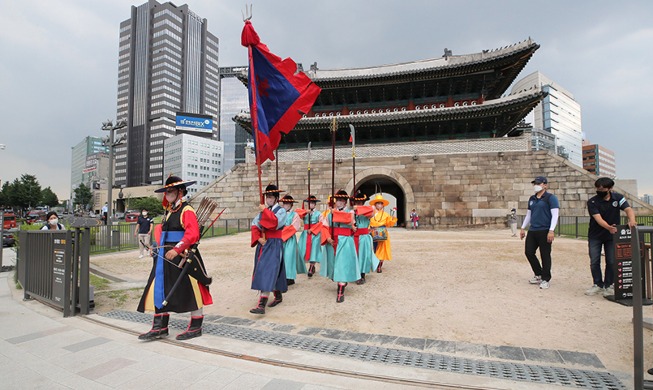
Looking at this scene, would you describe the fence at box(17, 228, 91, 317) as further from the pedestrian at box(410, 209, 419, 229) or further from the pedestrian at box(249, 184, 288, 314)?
the pedestrian at box(410, 209, 419, 229)

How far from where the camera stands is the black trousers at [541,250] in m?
5.53

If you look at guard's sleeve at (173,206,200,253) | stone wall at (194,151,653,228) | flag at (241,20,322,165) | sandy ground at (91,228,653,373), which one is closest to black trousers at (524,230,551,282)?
sandy ground at (91,228,653,373)

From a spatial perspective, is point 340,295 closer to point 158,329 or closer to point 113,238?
point 158,329

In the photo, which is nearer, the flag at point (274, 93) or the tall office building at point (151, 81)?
the flag at point (274, 93)

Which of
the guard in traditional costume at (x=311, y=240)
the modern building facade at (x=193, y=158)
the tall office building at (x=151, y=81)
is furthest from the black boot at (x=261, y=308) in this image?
the tall office building at (x=151, y=81)

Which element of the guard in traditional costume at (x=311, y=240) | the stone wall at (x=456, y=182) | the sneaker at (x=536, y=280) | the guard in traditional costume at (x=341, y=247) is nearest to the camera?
the guard in traditional costume at (x=341, y=247)

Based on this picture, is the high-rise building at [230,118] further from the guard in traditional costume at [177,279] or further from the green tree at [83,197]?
the guard in traditional costume at [177,279]

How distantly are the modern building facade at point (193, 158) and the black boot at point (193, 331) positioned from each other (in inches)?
3112

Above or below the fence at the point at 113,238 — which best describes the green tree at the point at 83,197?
above

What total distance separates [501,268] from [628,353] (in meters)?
4.07

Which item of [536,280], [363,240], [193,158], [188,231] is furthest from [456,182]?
[193,158]

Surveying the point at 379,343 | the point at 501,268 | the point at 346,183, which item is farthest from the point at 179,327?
the point at 346,183

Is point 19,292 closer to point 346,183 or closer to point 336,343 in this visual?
point 336,343

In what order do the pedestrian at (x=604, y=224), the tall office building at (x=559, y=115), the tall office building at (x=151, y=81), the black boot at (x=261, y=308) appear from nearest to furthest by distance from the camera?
the black boot at (x=261, y=308)
the pedestrian at (x=604, y=224)
the tall office building at (x=559, y=115)
the tall office building at (x=151, y=81)
